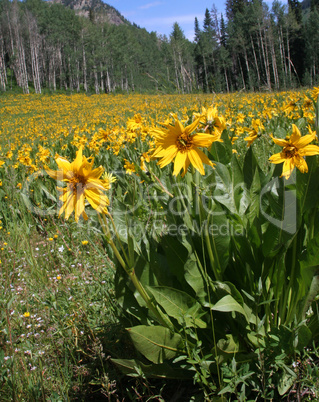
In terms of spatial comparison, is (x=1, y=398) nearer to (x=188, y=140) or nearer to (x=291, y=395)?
(x=291, y=395)

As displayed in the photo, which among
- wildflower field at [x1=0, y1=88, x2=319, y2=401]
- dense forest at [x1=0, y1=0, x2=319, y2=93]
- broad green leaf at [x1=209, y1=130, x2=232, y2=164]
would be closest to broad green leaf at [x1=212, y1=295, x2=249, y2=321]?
wildflower field at [x1=0, y1=88, x2=319, y2=401]

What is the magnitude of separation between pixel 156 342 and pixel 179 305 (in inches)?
6.3

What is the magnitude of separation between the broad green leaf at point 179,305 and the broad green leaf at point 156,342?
7cm

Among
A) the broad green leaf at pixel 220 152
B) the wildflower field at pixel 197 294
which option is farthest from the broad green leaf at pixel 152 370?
the broad green leaf at pixel 220 152

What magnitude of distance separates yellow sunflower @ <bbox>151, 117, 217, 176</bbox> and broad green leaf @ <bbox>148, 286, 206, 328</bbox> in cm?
46

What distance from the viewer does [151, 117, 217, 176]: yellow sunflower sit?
1.11 m

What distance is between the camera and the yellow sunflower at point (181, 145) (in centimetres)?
111

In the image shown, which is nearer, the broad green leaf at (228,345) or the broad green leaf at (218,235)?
the broad green leaf at (228,345)

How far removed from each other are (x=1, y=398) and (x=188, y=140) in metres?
1.24

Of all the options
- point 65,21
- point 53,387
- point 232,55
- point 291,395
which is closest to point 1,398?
point 53,387

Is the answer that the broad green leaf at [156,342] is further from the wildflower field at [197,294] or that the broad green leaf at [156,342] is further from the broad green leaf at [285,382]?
the broad green leaf at [285,382]

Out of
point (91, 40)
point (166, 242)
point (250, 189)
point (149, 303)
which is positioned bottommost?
point (149, 303)

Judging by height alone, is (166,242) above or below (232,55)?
below

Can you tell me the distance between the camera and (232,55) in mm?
50906
